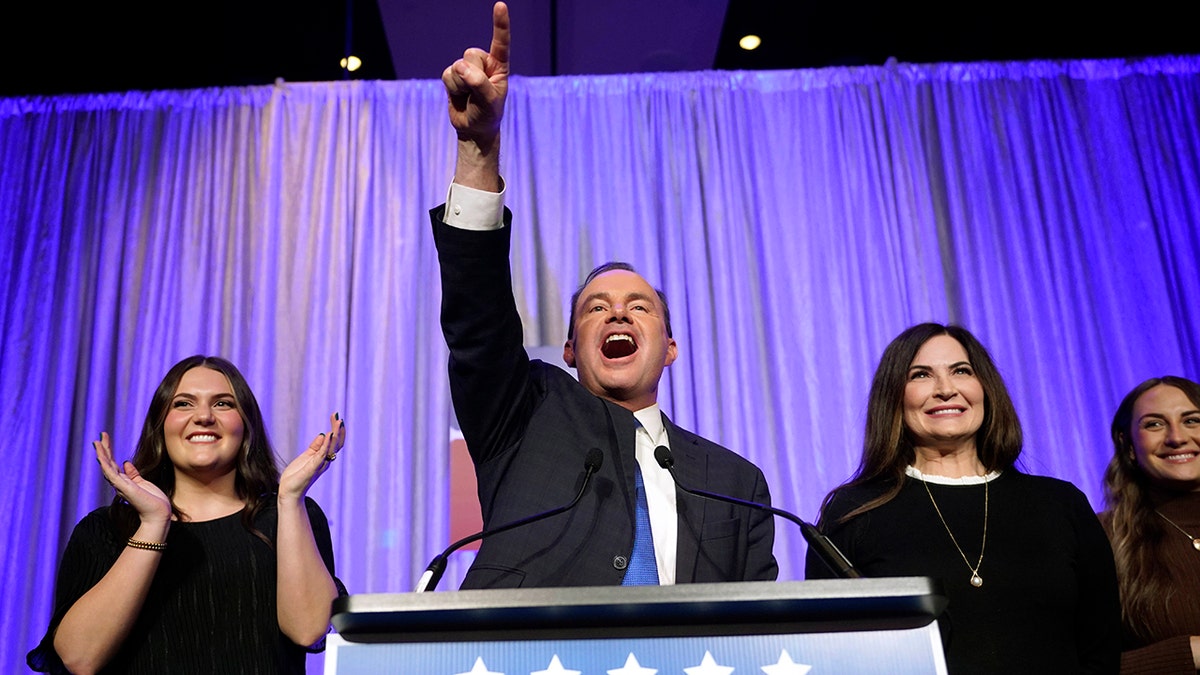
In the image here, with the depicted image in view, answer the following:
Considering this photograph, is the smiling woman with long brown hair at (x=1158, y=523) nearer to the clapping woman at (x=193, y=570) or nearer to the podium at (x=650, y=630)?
the podium at (x=650, y=630)

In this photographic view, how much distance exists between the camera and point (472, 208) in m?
1.66

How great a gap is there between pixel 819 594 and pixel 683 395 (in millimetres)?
2825

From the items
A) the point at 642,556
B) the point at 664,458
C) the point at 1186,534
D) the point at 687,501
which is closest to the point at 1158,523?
the point at 1186,534

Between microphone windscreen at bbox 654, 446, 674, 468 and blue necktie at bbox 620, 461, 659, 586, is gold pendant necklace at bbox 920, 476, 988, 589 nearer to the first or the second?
blue necktie at bbox 620, 461, 659, 586

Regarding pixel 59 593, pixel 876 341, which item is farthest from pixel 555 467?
pixel 876 341

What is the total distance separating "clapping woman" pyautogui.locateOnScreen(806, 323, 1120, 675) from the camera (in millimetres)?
1883

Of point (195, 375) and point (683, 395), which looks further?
point (683, 395)

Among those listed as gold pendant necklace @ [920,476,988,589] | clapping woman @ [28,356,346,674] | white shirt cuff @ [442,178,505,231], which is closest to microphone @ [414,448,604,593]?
white shirt cuff @ [442,178,505,231]

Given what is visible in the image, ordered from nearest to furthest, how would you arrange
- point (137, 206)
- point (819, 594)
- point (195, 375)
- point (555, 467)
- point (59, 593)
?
point (819, 594) → point (555, 467) → point (59, 593) → point (195, 375) → point (137, 206)

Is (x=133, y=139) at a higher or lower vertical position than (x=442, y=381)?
higher

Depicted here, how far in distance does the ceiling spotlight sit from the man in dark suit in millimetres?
2428

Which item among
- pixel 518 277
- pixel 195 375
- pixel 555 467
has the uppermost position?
pixel 518 277

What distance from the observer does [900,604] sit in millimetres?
1028

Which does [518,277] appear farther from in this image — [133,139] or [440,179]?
[133,139]
